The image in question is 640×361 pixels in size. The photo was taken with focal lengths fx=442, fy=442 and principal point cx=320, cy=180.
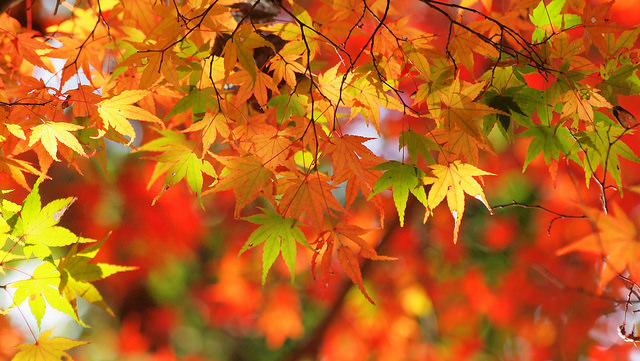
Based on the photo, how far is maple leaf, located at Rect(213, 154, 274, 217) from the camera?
106 centimetres

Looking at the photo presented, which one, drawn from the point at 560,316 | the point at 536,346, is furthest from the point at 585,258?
the point at 536,346

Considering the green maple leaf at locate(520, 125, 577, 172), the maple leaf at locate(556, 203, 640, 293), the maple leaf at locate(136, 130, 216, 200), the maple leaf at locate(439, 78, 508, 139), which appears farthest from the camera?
the maple leaf at locate(136, 130, 216, 200)

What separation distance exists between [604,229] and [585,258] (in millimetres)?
5012

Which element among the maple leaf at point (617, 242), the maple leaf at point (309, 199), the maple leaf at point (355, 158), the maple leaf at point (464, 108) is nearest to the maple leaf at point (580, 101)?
the maple leaf at point (464, 108)

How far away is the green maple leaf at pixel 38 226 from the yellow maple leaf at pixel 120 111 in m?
0.21

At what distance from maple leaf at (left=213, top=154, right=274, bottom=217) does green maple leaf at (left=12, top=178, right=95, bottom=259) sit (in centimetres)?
39

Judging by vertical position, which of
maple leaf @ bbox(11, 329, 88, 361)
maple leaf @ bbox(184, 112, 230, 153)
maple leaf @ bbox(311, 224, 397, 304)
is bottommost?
maple leaf @ bbox(11, 329, 88, 361)

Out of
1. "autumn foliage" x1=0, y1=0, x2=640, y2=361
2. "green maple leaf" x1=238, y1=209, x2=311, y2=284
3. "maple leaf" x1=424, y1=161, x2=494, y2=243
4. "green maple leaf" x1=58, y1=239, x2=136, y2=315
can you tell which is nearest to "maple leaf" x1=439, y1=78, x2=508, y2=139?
"autumn foliage" x1=0, y1=0, x2=640, y2=361

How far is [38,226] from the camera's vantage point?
1084 mm

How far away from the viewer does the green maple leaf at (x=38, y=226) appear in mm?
1075

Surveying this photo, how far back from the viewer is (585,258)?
16.8 ft

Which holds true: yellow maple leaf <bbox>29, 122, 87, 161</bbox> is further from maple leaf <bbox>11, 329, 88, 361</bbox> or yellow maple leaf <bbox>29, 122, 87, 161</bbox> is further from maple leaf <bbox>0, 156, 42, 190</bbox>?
maple leaf <bbox>11, 329, 88, 361</bbox>

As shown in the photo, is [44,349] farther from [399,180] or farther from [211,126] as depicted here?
[399,180]

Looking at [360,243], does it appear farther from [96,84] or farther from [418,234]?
[418,234]
